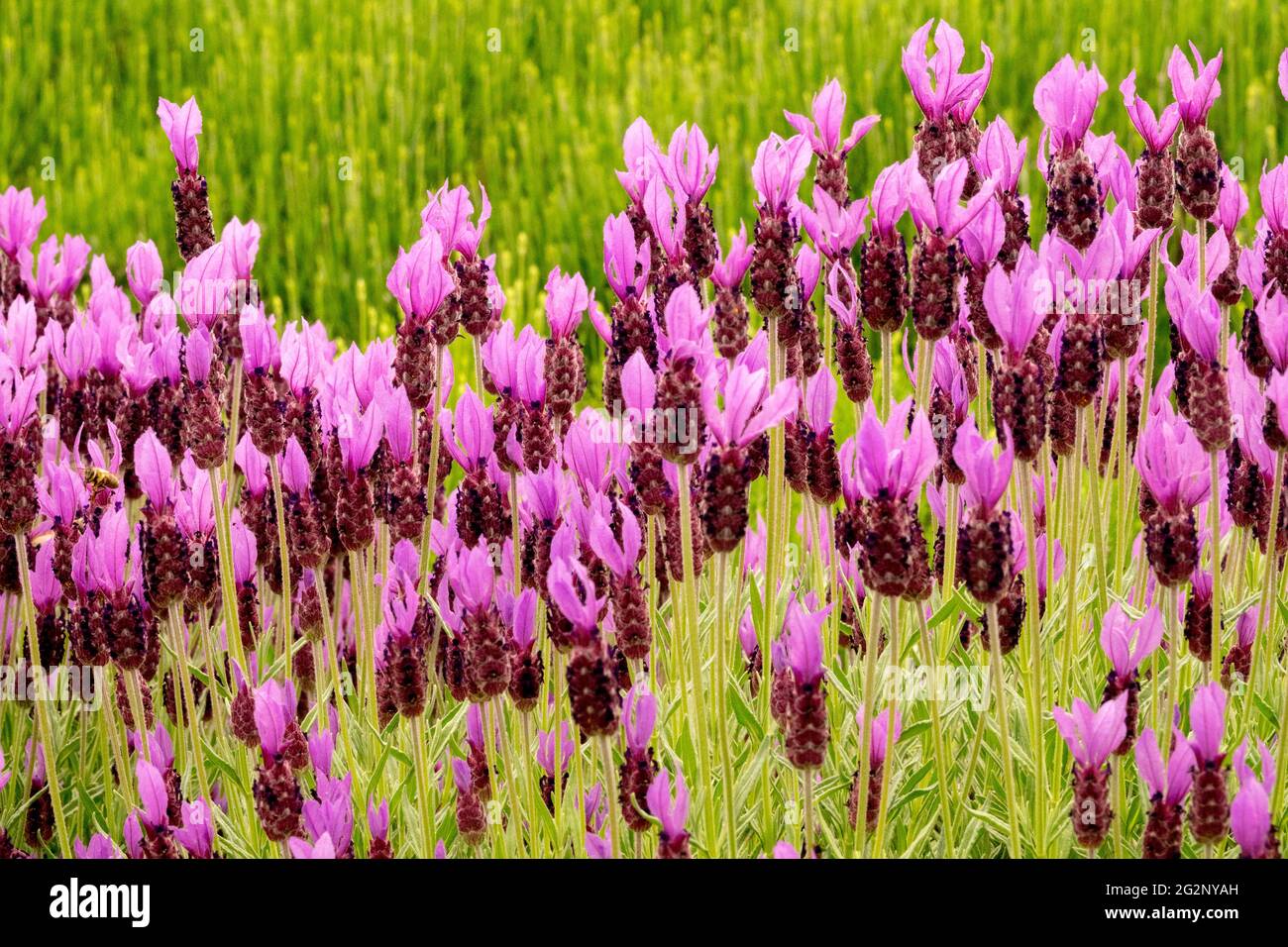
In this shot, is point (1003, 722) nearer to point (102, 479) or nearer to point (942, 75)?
point (942, 75)

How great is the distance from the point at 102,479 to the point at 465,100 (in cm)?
419

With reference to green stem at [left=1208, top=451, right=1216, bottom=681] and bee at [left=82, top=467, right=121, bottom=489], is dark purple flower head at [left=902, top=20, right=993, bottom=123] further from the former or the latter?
bee at [left=82, top=467, right=121, bottom=489]

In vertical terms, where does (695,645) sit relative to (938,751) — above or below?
above

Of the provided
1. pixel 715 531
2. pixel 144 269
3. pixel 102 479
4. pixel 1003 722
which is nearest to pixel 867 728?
pixel 1003 722

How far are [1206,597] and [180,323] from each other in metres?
3.44

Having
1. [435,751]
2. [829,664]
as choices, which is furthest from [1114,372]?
[435,751]

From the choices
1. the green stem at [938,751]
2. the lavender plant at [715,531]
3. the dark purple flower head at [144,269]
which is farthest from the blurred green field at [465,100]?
the green stem at [938,751]

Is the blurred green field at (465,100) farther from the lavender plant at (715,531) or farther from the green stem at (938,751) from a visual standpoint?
the green stem at (938,751)

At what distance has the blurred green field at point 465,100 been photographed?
5.64 m

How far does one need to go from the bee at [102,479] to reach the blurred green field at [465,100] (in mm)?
2761

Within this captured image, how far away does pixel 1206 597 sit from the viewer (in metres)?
2.20

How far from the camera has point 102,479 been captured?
2441 millimetres

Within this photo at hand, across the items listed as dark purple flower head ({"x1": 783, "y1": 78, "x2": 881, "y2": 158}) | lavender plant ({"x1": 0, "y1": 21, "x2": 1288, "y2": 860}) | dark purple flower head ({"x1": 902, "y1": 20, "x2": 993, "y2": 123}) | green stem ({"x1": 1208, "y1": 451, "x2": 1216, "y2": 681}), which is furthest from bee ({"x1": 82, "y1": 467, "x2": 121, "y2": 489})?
green stem ({"x1": 1208, "y1": 451, "x2": 1216, "y2": 681})

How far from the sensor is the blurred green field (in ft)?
18.5
